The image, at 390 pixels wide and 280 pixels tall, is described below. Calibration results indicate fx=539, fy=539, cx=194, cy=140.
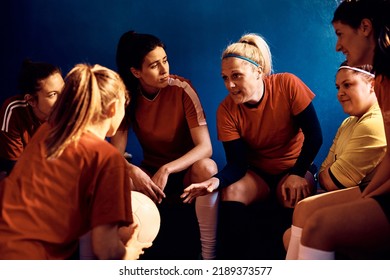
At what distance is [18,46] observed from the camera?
Result: 90.6 inches

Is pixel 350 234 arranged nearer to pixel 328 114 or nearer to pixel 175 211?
pixel 175 211

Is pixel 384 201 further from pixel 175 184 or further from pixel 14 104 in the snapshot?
pixel 14 104

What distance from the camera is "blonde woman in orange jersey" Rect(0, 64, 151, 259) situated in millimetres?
1236

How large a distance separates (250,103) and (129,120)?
0.49 metres

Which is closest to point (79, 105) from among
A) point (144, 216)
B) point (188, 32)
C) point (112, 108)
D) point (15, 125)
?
point (112, 108)

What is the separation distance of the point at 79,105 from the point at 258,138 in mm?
Result: 915

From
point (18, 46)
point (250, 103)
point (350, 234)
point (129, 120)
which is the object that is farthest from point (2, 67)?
point (350, 234)

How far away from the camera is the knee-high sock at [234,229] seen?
6.12 feet

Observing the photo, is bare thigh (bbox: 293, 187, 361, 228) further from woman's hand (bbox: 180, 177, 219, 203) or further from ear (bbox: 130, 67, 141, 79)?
ear (bbox: 130, 67, 141, 79)

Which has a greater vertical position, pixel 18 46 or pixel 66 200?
pixel 18 46

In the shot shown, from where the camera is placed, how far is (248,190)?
6.36 ft

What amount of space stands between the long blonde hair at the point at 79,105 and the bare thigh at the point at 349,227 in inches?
23.0

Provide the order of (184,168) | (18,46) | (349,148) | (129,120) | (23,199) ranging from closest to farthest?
(23,199) → (349,148) → (184,168) → (129,120) → (18,46)

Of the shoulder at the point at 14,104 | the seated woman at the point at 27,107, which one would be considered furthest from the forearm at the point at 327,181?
the shoulder at the point at 14,104
